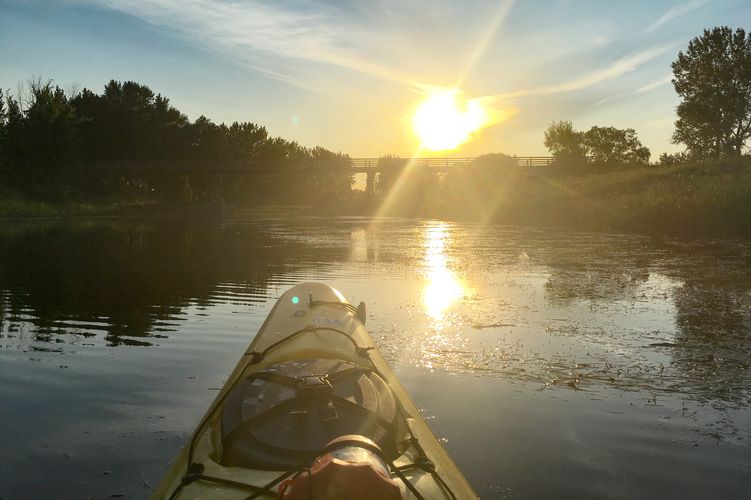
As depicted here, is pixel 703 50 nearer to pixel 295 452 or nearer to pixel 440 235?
pixel 440 235

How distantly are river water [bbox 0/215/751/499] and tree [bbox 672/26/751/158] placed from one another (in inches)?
2158

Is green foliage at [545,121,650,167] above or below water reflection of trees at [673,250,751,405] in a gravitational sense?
above

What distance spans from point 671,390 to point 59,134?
68.8 metres

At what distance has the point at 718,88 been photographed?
65500mm

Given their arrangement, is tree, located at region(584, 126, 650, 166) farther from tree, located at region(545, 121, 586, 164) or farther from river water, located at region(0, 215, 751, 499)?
river water, located at region(0, 215, 751, 499)

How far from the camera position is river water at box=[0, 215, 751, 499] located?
5.67 m

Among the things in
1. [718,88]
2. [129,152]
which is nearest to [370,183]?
[129,152]

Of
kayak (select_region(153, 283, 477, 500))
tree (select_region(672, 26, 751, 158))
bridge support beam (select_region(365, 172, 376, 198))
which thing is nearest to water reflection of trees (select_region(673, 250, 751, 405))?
kayak (select_region(153, 283, 477, 500))

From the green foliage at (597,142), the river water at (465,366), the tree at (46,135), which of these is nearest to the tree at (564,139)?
the green foliage at (597,142)

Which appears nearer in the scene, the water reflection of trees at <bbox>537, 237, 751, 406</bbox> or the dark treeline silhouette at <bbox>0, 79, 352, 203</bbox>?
the water reflection of trees at <bbox>537, 237, 751, 406</bbox>

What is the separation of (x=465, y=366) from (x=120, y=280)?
1111 centimetres

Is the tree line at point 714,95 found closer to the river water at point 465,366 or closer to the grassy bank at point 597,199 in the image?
the grassy bank at point 597,199

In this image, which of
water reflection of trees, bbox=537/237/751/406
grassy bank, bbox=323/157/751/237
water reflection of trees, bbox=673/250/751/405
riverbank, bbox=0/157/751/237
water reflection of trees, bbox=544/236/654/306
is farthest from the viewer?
riverbank, bbox=0/157/751/237

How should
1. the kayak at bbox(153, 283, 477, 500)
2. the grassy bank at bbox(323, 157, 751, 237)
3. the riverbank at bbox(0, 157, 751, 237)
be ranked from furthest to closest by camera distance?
the riverbank at bbox(0, 157, 751, 237)
the grassy bank at bbox(323, 157, 751, 237)
the kayak at bbox(153, 283, 477, 500)
